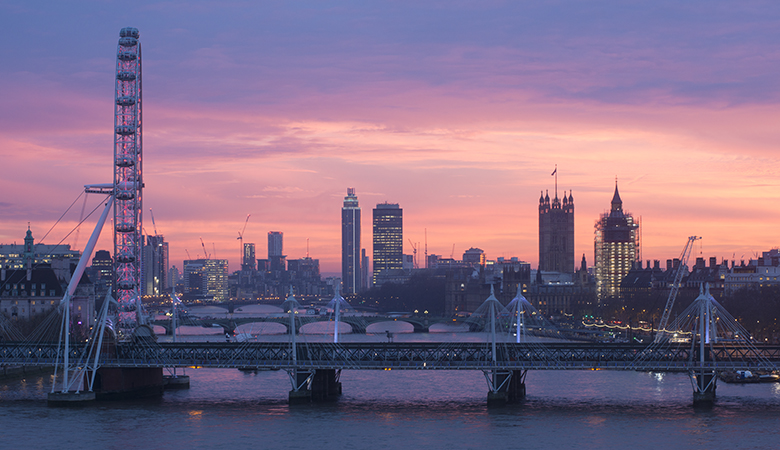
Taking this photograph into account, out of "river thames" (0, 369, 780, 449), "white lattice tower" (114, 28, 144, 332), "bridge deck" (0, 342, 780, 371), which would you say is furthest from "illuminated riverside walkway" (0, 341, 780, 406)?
"white lattice tower" (114, 28, 144, 332)

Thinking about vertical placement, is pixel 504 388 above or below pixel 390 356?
below

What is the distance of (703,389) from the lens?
3236 inches

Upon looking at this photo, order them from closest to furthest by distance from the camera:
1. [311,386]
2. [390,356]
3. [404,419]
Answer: [404,419] → [311,386] → [390,356]

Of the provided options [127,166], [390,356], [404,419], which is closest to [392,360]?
[390,356]

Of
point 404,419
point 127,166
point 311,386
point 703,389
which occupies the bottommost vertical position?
point 404,419

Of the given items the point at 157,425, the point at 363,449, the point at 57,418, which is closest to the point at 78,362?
the point at 57,418

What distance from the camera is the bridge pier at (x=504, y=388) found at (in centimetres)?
8125

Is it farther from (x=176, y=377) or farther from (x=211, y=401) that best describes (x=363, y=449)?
(x=176, y=377)

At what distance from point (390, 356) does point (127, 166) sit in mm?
31025

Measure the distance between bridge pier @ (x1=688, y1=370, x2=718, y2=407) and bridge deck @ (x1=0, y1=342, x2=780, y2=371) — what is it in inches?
45.4

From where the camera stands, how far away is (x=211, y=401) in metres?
85.7

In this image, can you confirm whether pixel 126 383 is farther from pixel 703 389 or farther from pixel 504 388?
pixel 703 389

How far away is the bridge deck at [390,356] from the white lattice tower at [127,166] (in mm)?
9603

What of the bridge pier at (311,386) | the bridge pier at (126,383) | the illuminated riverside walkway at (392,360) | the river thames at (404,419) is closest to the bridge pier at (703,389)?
the illuminated riverside walkway at (392,360)
